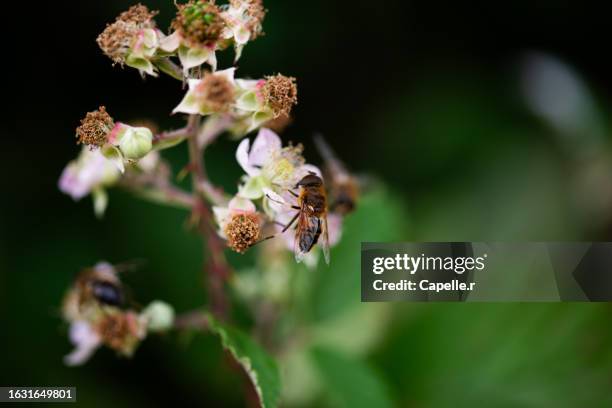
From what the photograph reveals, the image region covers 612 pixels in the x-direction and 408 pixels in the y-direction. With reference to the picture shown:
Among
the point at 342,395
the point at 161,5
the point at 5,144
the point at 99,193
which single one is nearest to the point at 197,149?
the point at 99,193

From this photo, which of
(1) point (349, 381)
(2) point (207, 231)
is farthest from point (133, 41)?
(1) point (349, 381)

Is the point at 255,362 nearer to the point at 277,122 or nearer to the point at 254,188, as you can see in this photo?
the point at 254,188

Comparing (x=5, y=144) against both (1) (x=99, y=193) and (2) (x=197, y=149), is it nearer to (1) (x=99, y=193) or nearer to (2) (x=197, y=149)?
(1) (x=99, y=193)

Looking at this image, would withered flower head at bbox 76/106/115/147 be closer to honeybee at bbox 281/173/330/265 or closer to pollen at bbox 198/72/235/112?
pollen at bbox 198/72/235/112

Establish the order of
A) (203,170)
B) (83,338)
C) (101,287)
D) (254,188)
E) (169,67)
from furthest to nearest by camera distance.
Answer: (83,338), (101,287), (203,170), (254,188), (169,67)

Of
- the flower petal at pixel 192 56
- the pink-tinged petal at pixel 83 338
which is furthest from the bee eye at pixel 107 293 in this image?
the flower petal at pixel 192 56
